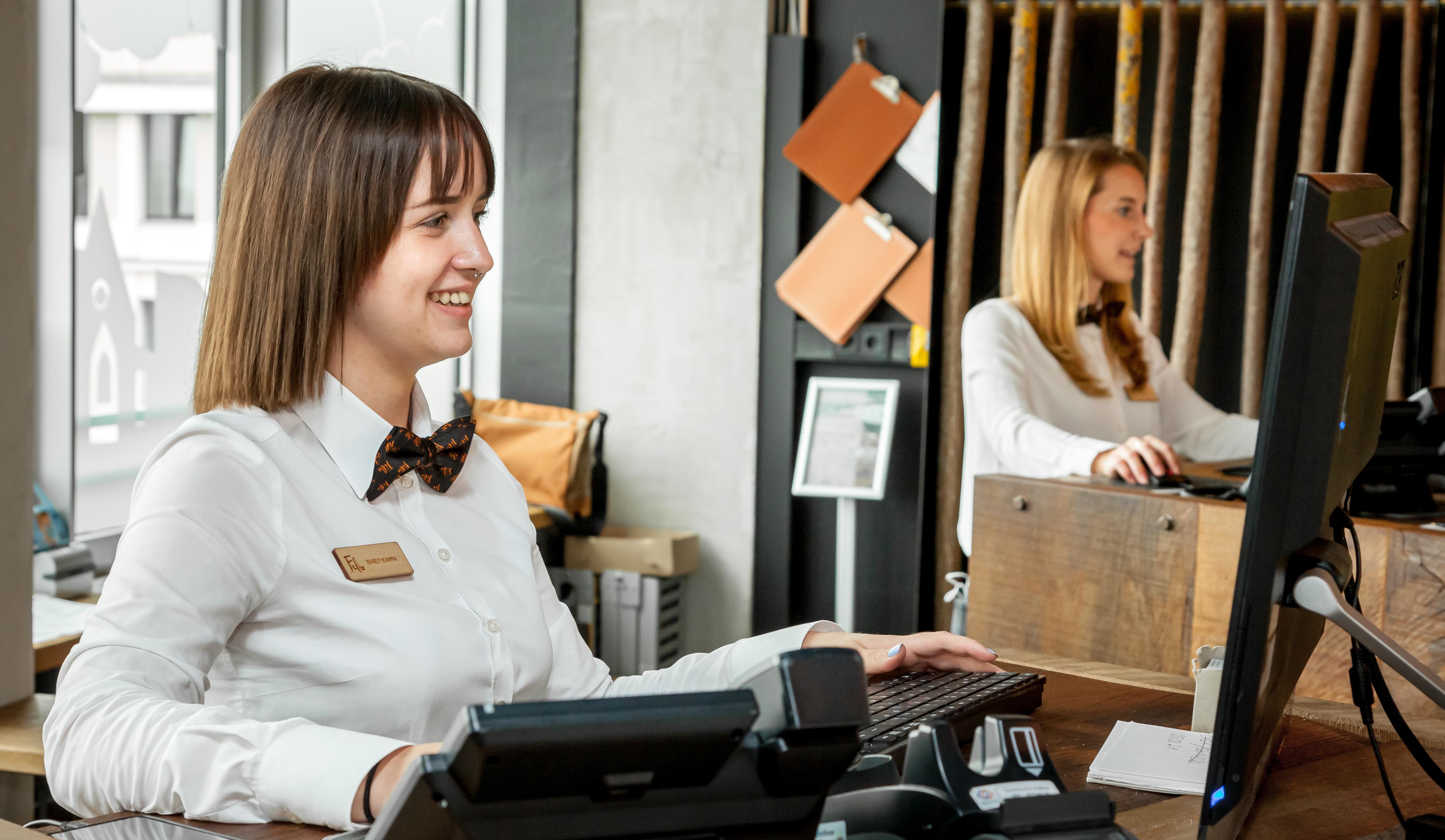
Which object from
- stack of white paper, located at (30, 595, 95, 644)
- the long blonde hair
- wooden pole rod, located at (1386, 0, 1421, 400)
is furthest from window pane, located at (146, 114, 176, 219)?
wooden pole rod, located at (1386, 0, 1421, 400)

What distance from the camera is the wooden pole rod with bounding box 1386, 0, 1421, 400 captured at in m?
3.26

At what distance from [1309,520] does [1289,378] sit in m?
0.14

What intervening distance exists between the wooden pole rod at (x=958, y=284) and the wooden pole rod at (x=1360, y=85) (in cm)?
97

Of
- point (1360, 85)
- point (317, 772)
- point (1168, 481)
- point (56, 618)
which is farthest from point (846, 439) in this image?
point (317, 772)

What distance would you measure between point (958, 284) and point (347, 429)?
2744mm

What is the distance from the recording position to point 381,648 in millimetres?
1282

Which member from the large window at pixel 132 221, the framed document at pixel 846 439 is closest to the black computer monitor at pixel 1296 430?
the large window at pixel 132 221

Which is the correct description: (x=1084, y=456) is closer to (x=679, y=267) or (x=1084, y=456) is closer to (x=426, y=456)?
(x=426, y=456)

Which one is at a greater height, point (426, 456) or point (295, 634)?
point (426, 456)

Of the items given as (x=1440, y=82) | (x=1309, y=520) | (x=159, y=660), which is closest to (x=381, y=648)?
(x=159, y=660)

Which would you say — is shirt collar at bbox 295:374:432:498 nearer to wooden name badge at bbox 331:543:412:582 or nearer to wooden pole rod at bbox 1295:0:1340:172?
wooden name badge at bbox 331:543:412:582

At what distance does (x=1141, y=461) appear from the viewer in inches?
93.5

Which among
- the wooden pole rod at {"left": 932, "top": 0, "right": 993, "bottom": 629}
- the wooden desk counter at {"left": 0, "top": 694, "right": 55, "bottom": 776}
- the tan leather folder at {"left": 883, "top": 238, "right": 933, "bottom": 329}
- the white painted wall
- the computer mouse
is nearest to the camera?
the wooden desk counter at {"left": 0, "top": 694, "right": 55, "bottom": 776}

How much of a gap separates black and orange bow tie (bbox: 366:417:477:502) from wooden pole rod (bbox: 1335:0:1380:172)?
111 inches
